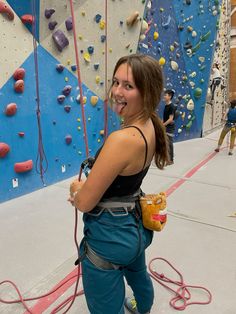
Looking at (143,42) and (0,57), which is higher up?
Result: (143,42)

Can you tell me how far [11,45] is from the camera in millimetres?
2904

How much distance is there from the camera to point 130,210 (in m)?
1.11

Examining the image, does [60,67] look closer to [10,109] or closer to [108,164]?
[10,109]

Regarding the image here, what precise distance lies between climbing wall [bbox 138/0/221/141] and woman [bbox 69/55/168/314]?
13.9 ft

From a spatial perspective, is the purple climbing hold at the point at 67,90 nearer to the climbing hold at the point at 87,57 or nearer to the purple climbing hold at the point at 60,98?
the purple climbing hold at the point at 60,98

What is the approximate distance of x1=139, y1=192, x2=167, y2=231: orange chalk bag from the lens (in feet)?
3.84

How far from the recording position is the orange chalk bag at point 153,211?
117 cm

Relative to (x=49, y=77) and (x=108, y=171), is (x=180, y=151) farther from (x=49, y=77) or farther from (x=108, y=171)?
(x=108, y=171)

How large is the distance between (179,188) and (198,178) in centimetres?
56

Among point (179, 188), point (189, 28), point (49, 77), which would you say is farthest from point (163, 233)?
point (189, 28)

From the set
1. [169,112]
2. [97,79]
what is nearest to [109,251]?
[97,79]

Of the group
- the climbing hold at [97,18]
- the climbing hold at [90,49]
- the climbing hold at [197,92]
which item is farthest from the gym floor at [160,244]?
the climbing hold at [197,92]

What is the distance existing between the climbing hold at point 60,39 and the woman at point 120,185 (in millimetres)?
2588

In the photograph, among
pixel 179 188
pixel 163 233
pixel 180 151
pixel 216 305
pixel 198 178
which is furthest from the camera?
pixel 180 151
